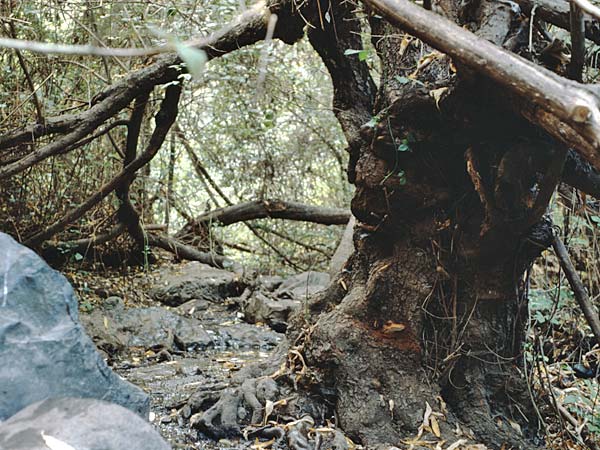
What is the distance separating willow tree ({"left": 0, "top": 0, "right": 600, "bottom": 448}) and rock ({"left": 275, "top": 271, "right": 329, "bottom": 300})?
2.88 m

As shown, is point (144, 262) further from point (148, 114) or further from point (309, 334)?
point (309, 334)

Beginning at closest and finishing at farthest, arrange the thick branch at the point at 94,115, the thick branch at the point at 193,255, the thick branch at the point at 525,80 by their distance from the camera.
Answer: the thick branch at the point at 525,80, the thick branch at the point at 94,115, the thick branch at the point at 193,255

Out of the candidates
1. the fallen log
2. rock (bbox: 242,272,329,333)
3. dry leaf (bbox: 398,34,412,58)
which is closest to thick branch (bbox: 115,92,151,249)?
the fallen log

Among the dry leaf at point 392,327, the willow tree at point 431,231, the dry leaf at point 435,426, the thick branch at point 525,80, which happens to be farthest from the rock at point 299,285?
the thick branch at point 525,80

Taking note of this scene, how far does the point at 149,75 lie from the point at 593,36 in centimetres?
282

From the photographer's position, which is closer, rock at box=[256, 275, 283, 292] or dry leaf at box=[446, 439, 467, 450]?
dry leaf at box=[446, 439, 467, 450]

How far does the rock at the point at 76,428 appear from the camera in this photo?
2.04 meters

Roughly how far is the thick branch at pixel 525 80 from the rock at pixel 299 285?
4663mm

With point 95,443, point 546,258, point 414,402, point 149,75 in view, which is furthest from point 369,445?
point 546,258

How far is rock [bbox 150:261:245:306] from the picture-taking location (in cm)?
693

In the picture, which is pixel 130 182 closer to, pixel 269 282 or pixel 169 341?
pixel 169 341

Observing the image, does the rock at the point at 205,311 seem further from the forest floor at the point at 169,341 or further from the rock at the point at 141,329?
the rock at the point at 141,329

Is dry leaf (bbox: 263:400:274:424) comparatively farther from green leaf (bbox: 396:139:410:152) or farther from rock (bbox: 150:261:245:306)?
rock (bbox: 150:261:245:306)

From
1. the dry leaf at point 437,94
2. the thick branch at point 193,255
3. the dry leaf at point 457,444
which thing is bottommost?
the thick branch at point 193,255
